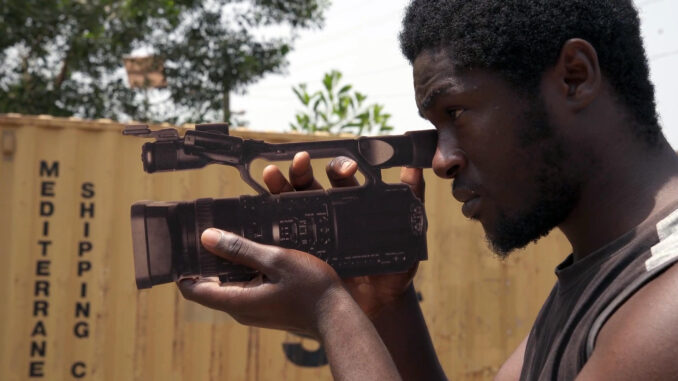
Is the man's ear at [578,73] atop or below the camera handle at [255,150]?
atop

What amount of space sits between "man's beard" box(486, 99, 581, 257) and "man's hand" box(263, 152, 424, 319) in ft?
1.25

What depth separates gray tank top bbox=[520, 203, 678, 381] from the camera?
1383 millimetres

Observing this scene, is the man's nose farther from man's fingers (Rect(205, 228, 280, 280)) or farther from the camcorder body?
man's fingers (Rect(205, 228, 280, 280))

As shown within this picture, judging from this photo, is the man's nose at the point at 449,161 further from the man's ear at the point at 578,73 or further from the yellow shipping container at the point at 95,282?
the yellow shipping container at the point at 95,282

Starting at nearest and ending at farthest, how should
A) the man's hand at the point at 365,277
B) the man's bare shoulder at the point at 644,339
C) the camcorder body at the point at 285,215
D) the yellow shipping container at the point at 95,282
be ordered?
the man's bare shoulder at the point at 644,339 → the camcorder body at the point at 285,215 → the man's hand at the point at 365,277 → the yellow shipping container at the point at 95,282

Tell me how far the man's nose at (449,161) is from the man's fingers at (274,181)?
1.30 ft

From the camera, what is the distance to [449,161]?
165cm

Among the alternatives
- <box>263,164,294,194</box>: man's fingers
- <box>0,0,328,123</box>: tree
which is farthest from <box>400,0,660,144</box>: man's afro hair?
<box>0,0,328,123</box>: tree

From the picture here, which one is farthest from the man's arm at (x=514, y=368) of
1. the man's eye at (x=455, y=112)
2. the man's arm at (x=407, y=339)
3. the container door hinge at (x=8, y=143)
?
the container door hinge at (x=8, y=143)

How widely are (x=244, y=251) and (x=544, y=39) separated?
736 mm

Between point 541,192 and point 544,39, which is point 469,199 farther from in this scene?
point 544,39

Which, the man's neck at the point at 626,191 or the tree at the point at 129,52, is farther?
the tree at the point at 129,52

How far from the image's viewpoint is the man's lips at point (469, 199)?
1.64m

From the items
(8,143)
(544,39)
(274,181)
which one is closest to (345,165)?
(274,181)
